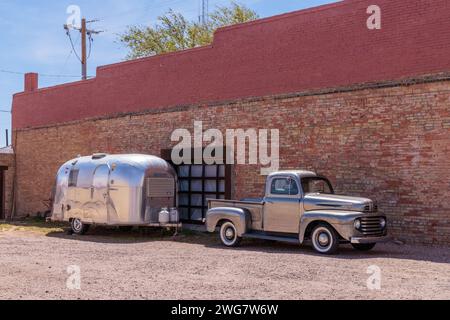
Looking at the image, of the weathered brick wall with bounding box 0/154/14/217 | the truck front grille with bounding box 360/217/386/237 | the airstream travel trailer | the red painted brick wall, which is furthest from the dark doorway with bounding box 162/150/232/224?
the weathered brick wall with bounding box 0/154/14/217

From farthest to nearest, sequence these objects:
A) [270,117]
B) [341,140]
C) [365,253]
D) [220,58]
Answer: [220,58] → [270,117] → [341,140] → [365,253]

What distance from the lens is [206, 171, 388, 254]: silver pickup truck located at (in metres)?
12.0

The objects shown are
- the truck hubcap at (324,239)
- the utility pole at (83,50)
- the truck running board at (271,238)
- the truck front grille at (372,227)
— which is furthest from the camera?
the utility pole at (83,50)

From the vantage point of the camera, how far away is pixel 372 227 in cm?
1214

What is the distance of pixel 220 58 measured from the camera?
1870cm

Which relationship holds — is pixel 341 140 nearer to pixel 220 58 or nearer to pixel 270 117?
pixel 270 117

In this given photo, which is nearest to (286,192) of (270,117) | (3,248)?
(270,117)

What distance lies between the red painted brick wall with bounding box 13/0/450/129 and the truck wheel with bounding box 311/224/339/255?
4669mm

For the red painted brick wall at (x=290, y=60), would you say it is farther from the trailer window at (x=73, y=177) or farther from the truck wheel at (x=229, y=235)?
the truck wheel at (x=229, y=235)

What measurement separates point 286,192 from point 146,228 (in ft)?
21.1

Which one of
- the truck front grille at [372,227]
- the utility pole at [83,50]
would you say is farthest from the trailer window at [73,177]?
the utility pole at [83,50]

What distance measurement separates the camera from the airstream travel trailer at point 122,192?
51.9ft

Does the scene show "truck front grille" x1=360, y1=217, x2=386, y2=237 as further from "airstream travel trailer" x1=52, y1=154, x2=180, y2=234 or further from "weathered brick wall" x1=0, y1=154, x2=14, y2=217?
"weathered brick wall" x1=0, y1=154, x2=14, y2=217

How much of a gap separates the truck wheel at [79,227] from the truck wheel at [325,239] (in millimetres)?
7778
